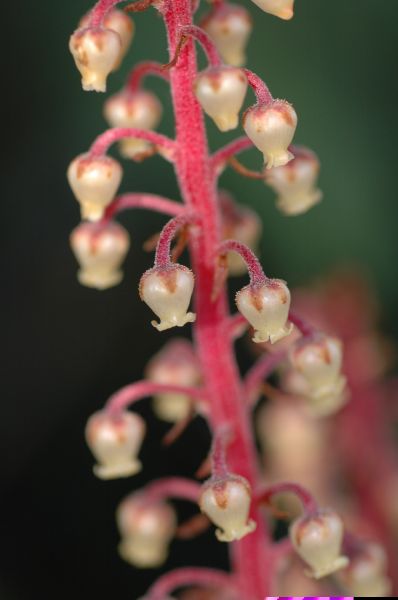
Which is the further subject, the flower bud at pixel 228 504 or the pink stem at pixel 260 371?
the pink stem at pixel 260 371

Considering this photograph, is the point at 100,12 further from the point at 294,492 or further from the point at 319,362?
the point at 294,492

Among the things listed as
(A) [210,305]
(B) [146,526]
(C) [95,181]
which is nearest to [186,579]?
(B) [146,526]

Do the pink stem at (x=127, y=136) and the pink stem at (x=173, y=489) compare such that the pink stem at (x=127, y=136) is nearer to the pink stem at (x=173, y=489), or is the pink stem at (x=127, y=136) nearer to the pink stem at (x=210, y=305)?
the pink stem at (x=210, y=305)

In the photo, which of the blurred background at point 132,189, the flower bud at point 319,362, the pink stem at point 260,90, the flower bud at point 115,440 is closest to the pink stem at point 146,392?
the flower bud at point 115,440

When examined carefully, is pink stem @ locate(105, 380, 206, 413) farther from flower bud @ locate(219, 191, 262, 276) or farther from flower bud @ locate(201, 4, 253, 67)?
flower bud @ locate(201, 4, 253, 67)

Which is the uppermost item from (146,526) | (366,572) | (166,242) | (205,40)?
(205,40)

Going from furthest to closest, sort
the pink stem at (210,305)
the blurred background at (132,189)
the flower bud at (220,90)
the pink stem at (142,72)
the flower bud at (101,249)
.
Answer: the blurred background at (132,189) < the flower bud at (101,249) < the pink stem at (142,72) < the pink stem at (210,305) < the flower bud at (220,90)

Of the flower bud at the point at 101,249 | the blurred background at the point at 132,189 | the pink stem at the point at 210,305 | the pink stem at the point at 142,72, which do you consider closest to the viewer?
the pink stem at the point at 210,305
